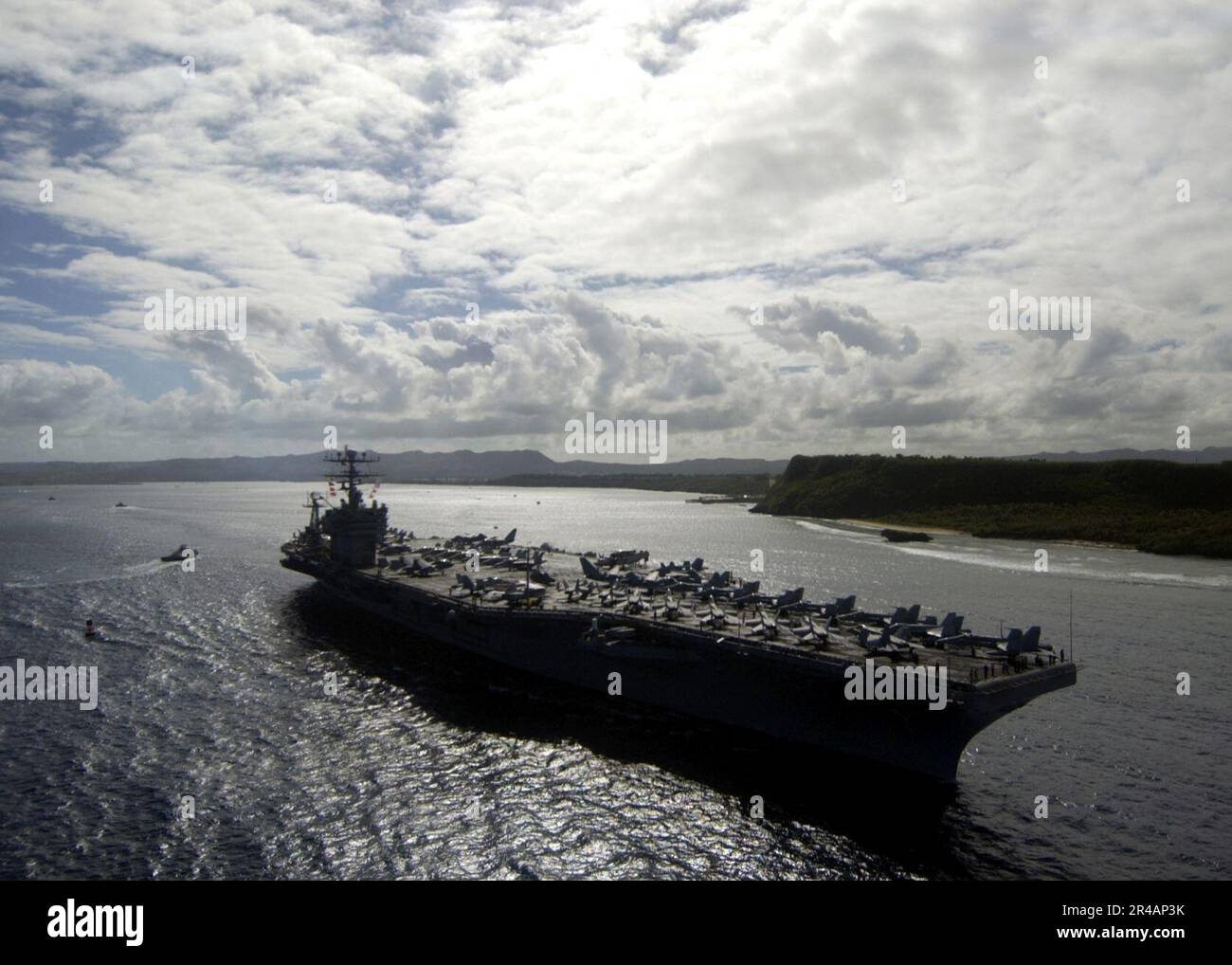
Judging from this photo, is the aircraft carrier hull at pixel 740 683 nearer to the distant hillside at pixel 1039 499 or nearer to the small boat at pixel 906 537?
the small boat at pixel 906 537

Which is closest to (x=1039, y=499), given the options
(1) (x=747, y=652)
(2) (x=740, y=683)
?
(2) (x=740, y=683)

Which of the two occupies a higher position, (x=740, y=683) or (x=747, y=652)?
(x=747, y=652)

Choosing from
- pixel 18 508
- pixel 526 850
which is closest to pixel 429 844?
pixel 526 850

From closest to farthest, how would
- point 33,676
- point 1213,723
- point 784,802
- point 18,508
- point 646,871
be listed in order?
point 646,871
point 784,802
point 1213,723
point 33,676
point 18,508

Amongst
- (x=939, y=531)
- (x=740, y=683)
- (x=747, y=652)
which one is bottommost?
(x=939, y=531)

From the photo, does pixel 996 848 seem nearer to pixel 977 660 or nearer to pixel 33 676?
pixel 977 660

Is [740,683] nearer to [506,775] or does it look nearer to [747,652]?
[747,652]
